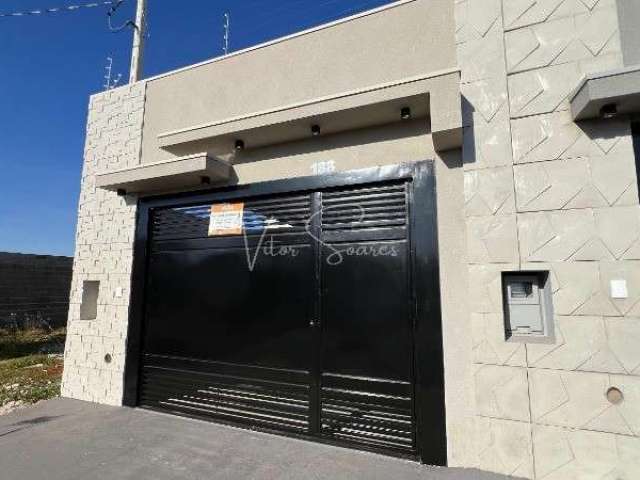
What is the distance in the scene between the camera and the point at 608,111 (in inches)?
121

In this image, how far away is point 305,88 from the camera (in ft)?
14.8

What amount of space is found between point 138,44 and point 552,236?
8698 mm

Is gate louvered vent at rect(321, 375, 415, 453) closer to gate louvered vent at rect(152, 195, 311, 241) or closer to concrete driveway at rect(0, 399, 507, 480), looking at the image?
concrete driveway at rect(0, 399, 507, 480)

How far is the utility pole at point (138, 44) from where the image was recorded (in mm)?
7867

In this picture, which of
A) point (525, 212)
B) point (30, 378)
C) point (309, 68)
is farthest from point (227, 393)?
point (30, 378)

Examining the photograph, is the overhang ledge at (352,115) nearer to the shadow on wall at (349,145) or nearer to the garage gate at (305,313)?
the shadow on wall at (349,145)

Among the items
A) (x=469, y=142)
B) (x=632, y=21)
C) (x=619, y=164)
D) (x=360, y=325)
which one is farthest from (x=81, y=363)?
(x=632, y=21)

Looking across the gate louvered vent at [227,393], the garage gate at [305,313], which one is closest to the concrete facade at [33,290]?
the garage gate at [305,313]

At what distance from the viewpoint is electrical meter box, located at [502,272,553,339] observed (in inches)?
127

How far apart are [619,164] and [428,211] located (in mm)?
1570

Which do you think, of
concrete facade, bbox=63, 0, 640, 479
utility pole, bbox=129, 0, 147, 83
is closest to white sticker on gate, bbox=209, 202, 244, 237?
concrete facade, bbox=63, 0, 640, 479

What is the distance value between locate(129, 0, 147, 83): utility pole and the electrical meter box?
26.7ft

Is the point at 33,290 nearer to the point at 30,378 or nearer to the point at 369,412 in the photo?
the point at 30,378

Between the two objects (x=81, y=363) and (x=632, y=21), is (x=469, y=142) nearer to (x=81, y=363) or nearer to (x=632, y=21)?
(x=632, y=21)
